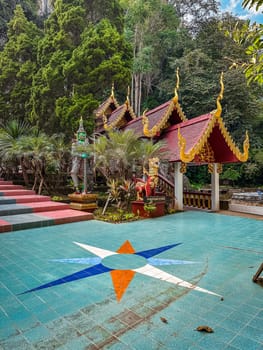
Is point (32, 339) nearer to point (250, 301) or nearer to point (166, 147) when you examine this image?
point (250, 301)

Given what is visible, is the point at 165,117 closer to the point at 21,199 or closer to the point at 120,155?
the point at 120,155

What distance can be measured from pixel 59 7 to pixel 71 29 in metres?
1.32

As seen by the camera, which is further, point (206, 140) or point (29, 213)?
point (206, 140)

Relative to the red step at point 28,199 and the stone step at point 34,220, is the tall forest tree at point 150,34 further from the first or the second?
the stone step at point 34,220

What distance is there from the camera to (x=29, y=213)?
7023 mm

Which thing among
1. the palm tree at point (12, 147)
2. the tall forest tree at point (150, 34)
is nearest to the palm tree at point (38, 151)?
the palm tree at point (12, 147)

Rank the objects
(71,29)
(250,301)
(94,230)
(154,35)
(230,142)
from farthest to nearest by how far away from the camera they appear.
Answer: (154,35) → (71,29) → (230,142) → (94,230) → (250,301)

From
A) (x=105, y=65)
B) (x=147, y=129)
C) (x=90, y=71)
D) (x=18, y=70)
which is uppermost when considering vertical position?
(x=18, y=70)

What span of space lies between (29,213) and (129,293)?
5358 mm

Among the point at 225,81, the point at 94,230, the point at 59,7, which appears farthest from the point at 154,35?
the point at 94,230

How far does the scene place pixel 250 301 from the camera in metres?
2.39

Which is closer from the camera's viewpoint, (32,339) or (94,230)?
(32,339)

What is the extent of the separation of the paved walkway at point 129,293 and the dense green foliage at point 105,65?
20.6 feet

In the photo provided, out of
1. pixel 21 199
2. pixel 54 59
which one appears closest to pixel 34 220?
pixel 21 199
